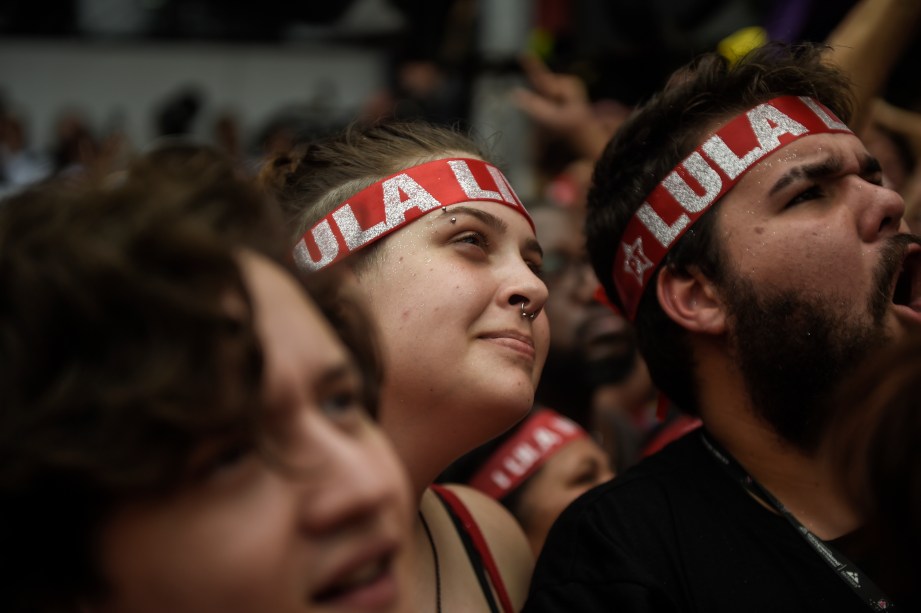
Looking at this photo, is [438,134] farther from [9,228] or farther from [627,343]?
[627,343]

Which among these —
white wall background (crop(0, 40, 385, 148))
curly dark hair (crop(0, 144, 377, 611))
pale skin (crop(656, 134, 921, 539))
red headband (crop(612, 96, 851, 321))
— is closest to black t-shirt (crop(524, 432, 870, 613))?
pale skin (crop(656, 134, 921, 539))

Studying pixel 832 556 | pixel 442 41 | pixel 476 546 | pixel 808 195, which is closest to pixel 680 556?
pixel 832 556

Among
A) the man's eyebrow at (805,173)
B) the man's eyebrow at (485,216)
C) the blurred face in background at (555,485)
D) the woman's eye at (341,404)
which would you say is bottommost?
the blurred face in background at (555,485)

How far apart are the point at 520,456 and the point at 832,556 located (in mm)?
1200

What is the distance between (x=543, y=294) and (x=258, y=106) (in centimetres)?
1201

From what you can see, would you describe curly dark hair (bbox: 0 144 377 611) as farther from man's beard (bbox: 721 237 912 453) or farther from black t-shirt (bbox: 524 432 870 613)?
man's beard (bbox: 721 237 912 453)

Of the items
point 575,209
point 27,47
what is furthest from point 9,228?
point 27,47

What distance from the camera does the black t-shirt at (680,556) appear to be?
1.85 m

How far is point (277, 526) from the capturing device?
1.08m

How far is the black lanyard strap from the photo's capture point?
186 cm

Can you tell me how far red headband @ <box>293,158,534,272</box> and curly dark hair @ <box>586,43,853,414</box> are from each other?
1.15 ft

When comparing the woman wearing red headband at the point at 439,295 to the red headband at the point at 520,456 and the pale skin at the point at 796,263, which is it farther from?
the red headband at the point at 520,456

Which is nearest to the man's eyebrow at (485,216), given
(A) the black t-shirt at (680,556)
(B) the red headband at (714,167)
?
(B) the red headband at (714,167)

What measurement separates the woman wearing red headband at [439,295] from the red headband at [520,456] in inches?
21.9
